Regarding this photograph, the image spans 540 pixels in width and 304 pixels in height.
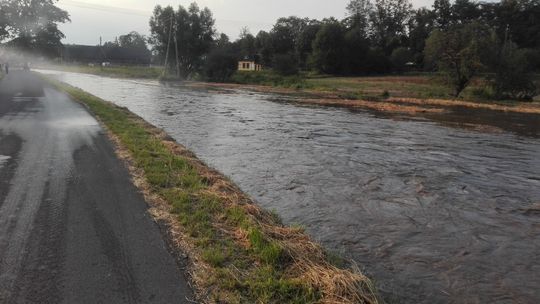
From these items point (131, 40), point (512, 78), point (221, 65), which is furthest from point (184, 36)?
point (131, 40)

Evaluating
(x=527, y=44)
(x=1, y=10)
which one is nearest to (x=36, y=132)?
(x=1, y=10)

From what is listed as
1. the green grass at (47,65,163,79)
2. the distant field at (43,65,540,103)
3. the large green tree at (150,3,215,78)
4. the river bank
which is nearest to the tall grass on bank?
the distant field at (43,65,540,103)

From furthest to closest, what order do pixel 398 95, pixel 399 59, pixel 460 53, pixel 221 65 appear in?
1. pixel 399 59
2. pixel 221 65
3. pixel 398 95
4. pixel 460 53

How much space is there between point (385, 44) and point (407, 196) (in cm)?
10011

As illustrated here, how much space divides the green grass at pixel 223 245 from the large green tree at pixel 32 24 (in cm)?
4616

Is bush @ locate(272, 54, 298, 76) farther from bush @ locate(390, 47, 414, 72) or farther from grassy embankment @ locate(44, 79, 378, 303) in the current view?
grassy embankment @ locate(44, 79, 378, 303)

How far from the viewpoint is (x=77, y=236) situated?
20.8ft

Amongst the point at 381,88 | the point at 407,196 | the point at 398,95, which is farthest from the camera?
the point at 381,88

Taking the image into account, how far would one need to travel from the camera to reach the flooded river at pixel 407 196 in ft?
21.6

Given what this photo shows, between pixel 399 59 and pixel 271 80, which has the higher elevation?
pixel 399 59

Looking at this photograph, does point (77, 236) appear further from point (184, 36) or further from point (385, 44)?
point (385, 44)

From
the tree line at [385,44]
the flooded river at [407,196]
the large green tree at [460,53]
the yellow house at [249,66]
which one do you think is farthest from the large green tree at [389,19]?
the flooded river at [407,196]

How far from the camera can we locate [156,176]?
31.7ft

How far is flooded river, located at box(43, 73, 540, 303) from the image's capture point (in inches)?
259
